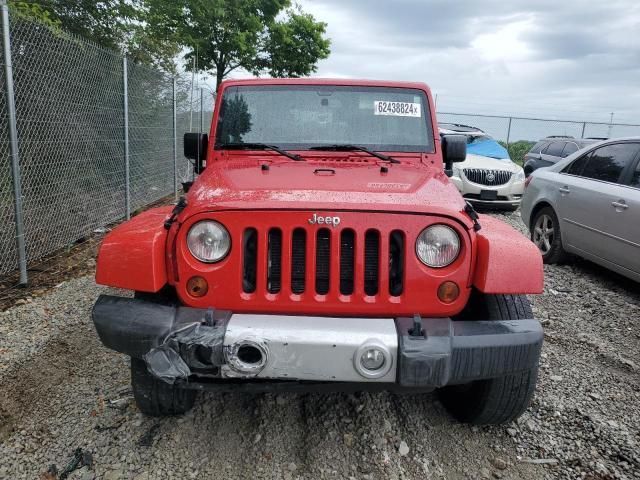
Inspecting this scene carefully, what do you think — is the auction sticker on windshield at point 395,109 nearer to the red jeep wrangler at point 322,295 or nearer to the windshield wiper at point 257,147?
the windshield wiper at point 257,147

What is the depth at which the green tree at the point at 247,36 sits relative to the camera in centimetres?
1931

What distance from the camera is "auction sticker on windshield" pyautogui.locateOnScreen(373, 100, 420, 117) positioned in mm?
3721

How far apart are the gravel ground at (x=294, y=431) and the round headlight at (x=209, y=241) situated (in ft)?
3.31

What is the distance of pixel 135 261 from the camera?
2432mm

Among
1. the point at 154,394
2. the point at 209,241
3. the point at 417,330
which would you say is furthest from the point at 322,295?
the point at 154,394

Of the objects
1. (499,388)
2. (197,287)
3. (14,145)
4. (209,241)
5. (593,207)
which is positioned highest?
(14,145)

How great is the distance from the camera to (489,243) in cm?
243

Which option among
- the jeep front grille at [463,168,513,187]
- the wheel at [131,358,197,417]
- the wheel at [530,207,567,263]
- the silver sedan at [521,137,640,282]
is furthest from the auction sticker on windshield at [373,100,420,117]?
the jeep front grille at [463,168,513,187]

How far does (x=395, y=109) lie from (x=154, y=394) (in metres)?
2.44

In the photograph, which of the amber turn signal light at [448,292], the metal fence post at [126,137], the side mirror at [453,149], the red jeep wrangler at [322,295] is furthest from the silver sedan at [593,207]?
the metal fence post at [126,137]

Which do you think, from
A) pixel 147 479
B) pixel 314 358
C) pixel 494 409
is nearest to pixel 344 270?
pixel 314 358

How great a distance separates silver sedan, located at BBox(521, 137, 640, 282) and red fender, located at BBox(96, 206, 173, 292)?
170 inches

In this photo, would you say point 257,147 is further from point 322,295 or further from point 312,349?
point 312,349

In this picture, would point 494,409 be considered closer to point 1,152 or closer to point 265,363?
point 265,363
